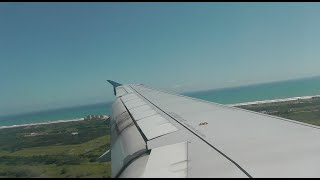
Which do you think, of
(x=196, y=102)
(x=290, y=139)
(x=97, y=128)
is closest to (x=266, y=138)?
(x=290, y=139)

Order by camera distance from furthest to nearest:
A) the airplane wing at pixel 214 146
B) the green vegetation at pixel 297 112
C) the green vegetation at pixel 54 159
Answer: the green vegetation at pixel 297 112
the green vegetation at pixel 54 159
the airplane wing at pixel 214 146

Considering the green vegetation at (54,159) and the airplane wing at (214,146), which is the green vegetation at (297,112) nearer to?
the green vegetation at (54,159)

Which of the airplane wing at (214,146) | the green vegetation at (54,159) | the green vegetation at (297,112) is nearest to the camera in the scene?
the airplane wing at (214,146)

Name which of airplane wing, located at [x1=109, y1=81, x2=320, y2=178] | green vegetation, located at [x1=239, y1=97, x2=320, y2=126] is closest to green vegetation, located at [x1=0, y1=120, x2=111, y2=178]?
airplane wing, located at [x1=109, y1=81, x2=320, y2=178]

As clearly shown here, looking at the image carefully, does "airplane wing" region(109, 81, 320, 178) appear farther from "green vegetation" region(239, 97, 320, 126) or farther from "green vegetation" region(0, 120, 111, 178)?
"green vegetation" region(239, 97, 320, 126)

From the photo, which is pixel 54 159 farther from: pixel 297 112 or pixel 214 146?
pixel 297 112

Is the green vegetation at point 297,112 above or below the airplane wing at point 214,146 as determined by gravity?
below

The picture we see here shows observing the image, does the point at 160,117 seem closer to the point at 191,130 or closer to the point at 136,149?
the point at 191,130

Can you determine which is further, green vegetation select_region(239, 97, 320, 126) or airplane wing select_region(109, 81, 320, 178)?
green vegetation select_region(239, 97, 320, 126)

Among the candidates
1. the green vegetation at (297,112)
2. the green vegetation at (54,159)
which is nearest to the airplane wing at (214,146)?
the green vegetation at (54,159)
